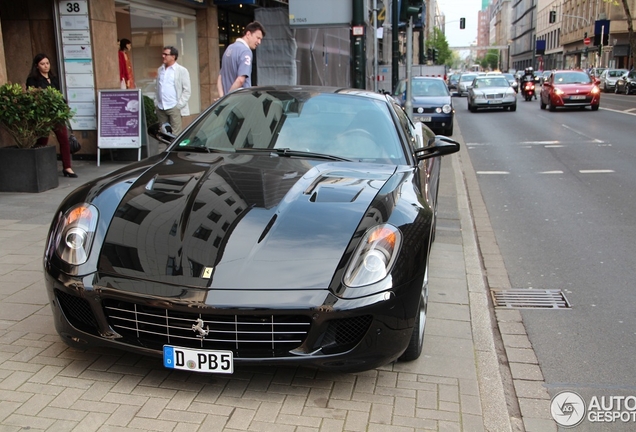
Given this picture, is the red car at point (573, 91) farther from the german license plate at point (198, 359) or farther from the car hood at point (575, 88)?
the german license plate at point (198, 359)

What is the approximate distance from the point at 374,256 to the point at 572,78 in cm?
2595

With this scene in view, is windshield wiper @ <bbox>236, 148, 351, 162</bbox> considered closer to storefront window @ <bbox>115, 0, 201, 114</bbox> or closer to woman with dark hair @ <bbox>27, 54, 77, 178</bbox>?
woman with dark hair @ <bbox>27, 54, 77, 178</bbox>

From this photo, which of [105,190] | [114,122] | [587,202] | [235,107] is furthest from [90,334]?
[114,122]

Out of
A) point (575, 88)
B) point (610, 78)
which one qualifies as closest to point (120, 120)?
point (575, 88)

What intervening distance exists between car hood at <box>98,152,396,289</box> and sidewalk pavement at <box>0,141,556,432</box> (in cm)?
57

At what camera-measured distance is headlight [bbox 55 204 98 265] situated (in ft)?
10.8

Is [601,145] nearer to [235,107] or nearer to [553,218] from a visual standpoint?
[553,218]

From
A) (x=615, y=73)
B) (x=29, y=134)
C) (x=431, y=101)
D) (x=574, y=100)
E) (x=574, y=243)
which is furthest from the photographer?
(x=615, y=73)

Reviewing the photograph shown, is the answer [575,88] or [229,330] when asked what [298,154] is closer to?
[229,330]

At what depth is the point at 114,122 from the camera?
10555mm

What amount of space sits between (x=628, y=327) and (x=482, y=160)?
29.0ft

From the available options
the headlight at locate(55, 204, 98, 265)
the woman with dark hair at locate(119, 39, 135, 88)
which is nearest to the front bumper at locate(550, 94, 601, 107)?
the woman with dark hair at locate(119, 39, 135, 88)

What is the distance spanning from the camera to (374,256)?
317 cm

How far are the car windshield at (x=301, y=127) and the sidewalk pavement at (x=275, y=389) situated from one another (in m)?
1.26
